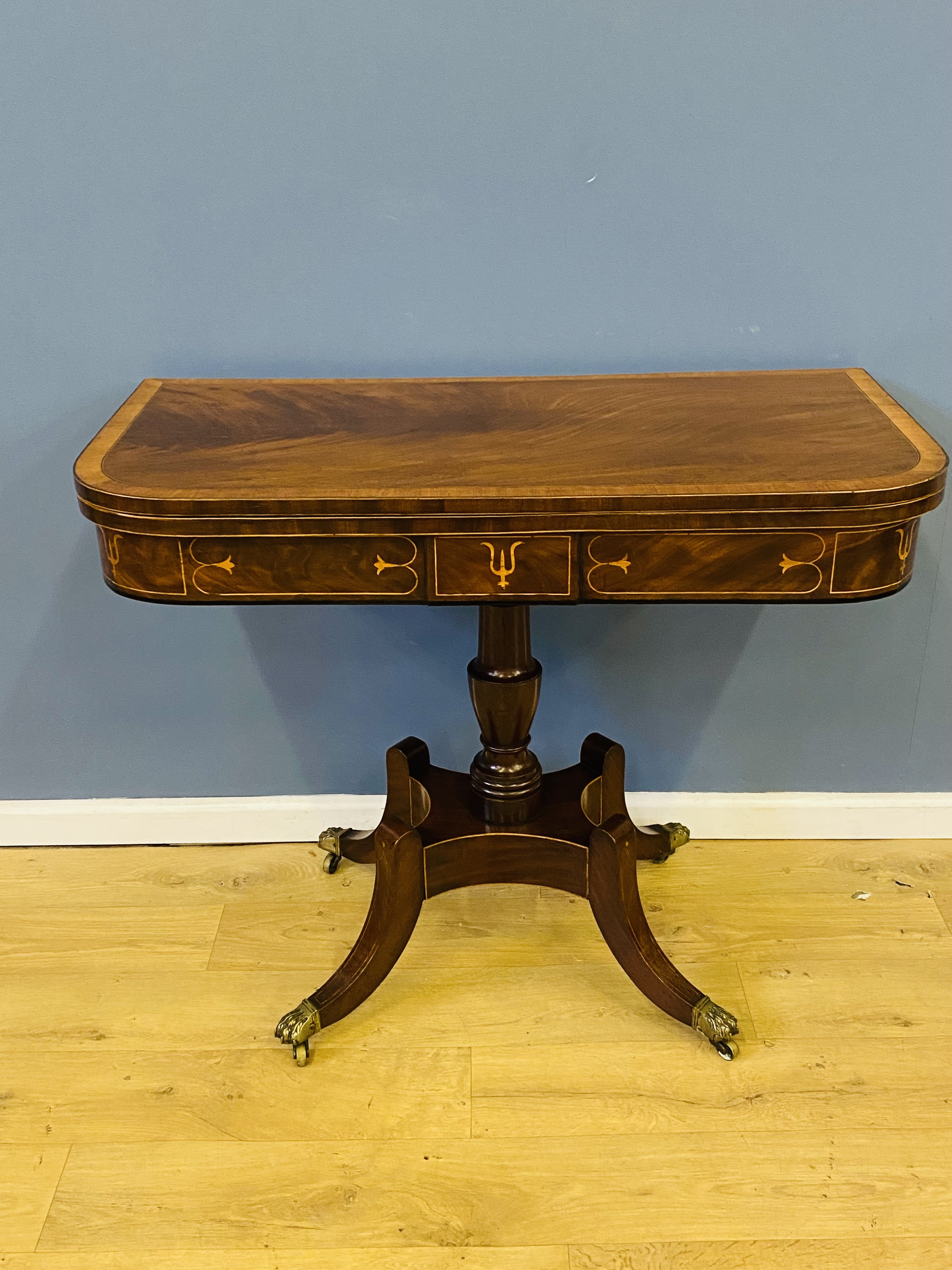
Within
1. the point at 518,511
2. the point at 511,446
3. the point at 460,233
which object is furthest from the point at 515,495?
the point at 460,233

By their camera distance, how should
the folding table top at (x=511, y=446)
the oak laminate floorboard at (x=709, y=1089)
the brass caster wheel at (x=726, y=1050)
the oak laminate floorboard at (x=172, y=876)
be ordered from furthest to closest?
the oak laminate floorboard at (x=172, y=876)
the brass caster wheel at (x=726, y=1050)
the oak laminate floorboard at (x=709, y=1089)
the folding table top at (x=511, y=446)

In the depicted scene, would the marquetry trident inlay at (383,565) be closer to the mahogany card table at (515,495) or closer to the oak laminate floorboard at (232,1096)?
the mahogany card table at (515,495)

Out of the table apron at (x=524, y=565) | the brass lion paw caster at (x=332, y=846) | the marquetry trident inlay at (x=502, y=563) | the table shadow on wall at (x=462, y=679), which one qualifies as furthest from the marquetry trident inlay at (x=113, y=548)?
the brass lion paw caster at (x=332, y=846)

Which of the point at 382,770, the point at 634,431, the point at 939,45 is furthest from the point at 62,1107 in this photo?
the point at 939,45

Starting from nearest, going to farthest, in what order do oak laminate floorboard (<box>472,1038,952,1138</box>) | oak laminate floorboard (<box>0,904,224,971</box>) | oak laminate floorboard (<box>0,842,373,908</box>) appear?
oak laminate floorboard (<box>472,1038,952,1138</box>), oak laminate floorboard (<box>0,904,224,971</box>), oak laminate floorboard (<box>0,842,373,908</box>)

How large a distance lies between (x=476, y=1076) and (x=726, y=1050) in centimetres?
38

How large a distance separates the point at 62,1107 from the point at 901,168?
6.21 ft

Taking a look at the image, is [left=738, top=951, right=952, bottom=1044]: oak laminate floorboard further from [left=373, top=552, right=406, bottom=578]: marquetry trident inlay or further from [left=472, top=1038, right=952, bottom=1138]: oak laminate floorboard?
[left=373, top=552, right=406, bottom=578]: marquetry trident inlay

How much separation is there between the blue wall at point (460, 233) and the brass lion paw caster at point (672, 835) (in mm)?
281

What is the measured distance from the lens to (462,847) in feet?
6.05

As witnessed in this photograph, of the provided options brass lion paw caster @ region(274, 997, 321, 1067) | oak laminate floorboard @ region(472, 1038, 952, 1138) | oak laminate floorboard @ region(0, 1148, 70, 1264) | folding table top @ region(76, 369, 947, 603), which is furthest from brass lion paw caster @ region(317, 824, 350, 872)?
folding table top @ region(76, 369, 947, 603)

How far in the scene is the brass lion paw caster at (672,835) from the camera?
2170 mm

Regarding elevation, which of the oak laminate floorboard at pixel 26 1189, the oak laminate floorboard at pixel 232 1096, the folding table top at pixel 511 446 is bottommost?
the oak laminate floorboard at pixel 232 1096

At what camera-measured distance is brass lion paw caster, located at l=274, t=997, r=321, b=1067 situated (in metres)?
1.76
